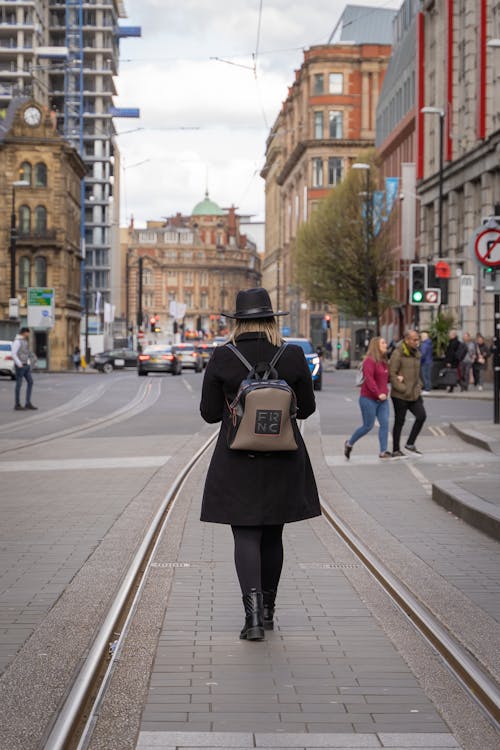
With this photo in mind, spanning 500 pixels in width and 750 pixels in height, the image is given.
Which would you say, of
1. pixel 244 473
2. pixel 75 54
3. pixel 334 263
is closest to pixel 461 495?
pixel 244 473

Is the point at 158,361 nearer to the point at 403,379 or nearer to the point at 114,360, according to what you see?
the point at 114,360

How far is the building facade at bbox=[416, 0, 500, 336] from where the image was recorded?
47.0 m

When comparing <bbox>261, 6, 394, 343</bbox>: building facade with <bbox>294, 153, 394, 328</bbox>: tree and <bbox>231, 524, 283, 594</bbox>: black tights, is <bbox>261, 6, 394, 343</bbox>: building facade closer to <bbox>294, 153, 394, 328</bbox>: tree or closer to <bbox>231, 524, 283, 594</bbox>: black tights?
<bbox>294, 153, 394, 328</bbox>: tree

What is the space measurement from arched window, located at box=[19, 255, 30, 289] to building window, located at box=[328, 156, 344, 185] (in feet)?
101

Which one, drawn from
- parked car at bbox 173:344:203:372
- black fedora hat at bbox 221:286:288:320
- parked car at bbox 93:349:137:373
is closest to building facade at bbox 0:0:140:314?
parked car at bbox 93:349:137:373

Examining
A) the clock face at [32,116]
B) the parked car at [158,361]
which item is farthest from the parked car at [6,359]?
the clock face at [32,116]

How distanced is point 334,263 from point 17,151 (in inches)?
1138

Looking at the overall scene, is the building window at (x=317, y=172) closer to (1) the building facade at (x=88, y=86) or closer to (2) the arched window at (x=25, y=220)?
(1) the building facade at (x=88, y=86)

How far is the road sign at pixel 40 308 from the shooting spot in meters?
75.9

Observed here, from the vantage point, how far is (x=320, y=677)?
20.2 feet

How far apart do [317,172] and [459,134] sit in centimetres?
6184

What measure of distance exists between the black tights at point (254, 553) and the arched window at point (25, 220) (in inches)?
3407

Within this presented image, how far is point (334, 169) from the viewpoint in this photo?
371ft

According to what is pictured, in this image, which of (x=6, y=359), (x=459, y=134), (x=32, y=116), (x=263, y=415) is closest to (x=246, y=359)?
(x=263, y=415)
